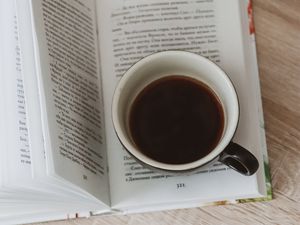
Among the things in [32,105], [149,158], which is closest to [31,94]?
[32,105]

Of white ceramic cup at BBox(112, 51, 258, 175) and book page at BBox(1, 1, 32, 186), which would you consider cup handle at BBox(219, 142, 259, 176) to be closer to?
white ceramic cup at BBox(112, 51, 258, 175)

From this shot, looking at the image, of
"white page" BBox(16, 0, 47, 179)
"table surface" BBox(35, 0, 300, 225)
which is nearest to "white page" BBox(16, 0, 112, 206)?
"white page" BBox(16, 0, 47, 179)

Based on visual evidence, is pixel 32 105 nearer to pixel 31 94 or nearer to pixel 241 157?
pixel 31 94

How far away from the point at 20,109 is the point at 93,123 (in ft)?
0.27

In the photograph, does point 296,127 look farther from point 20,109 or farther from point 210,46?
point 20,109

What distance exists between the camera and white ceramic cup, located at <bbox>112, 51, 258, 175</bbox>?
1.51ft

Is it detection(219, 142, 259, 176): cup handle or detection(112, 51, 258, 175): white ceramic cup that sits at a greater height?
detection(112, 51, 258, 175): white ceramic cup

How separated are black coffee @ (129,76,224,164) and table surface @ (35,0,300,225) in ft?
0.20

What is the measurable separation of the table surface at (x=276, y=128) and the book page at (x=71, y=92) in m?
0.07

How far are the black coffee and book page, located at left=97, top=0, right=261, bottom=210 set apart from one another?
0.08 feet

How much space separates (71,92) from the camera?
497 mm

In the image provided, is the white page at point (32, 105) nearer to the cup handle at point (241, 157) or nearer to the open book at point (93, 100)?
the open book at point (93, 100)

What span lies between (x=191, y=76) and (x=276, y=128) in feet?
0.33

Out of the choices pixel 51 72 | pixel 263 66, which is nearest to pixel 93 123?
pixel 51 72
